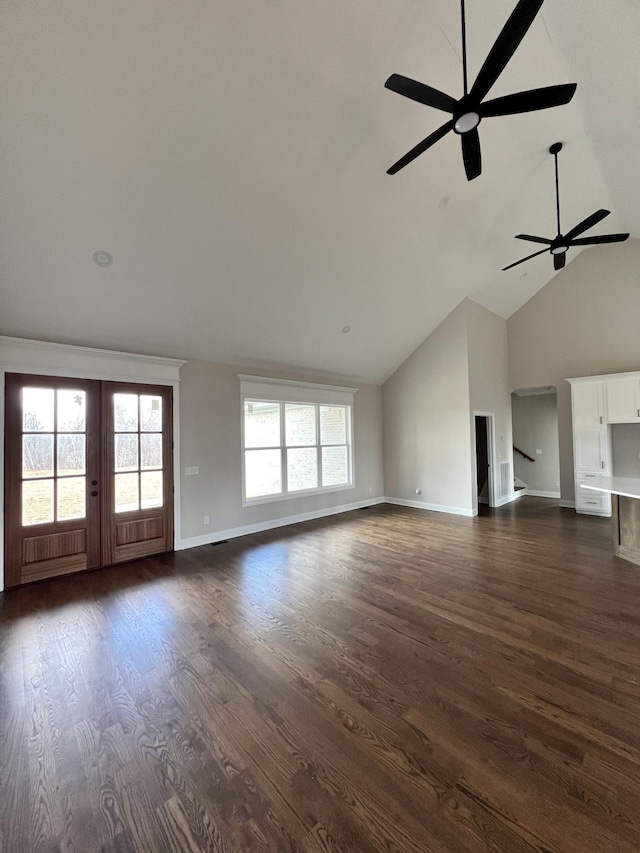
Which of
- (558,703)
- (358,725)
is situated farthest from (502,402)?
(358,725)

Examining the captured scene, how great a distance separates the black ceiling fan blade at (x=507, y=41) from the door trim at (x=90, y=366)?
418 centimetres

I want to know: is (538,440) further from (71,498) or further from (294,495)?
(71,498)

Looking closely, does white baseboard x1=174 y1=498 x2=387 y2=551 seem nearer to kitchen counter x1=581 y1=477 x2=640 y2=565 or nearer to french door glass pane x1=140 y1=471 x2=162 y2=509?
french door glass pane x1=140 y1=471 x2=162 y2=509

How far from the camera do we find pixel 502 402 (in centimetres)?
744

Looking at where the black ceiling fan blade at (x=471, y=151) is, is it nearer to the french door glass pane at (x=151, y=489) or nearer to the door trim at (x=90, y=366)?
the door trim at (x=90, y=366)

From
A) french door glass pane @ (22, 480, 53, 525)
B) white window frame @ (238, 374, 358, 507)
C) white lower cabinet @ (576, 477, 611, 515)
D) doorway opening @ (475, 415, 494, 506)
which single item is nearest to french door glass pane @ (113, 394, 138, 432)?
french door glass pane @ (22, 480, 53, 525)

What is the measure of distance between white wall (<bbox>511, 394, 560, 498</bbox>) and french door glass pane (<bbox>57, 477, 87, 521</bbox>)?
9101mm

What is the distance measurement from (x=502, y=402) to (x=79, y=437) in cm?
765

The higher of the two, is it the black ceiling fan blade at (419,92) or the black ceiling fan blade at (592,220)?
the black ceiling fan blade at (592,220)

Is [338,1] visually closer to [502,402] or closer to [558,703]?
[558,703]

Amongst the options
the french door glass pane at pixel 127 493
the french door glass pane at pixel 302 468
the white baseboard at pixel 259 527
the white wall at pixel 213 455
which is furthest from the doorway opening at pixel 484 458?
the french door glass pane at pixel 127 493

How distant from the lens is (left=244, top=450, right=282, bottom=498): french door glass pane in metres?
5.62

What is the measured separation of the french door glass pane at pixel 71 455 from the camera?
3.96 metres

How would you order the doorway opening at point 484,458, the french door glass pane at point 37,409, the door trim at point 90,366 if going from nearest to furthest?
the door trim at point 90,366, the french door glass pane at point 37,409, the doorway opening at point 484,458
